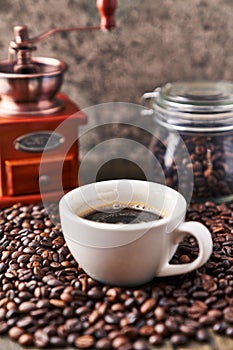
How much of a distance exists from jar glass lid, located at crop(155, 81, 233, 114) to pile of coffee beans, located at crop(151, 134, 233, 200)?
0.05 m

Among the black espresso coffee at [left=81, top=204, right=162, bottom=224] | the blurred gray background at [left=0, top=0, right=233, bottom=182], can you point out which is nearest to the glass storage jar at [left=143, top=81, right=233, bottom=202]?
the blurred gray background at [left=0, top=0, right=233, bottom=182]

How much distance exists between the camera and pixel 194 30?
1.34m

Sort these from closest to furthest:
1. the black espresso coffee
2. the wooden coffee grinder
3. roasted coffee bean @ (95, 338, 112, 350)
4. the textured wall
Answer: roasted coffee bean @ (95, 338, 112, 350) < the black espresso coffee < the wooden coffee grinder < the textured wall

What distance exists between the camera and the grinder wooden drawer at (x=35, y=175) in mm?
1159

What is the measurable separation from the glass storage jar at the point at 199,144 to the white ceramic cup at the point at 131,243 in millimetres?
253

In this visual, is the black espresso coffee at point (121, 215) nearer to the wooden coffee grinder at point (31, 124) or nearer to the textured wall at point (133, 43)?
the wooden coffee grinder at point (31, 124)

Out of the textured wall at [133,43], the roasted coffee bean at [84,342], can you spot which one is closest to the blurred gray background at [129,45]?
the textured wall at [133,43]

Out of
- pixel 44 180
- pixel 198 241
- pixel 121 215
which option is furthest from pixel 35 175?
pixel 198 241

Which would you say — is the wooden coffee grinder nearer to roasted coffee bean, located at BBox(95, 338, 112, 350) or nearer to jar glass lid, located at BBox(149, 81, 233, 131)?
jar glass lid, located at BBox(149, 81, 233, 131)

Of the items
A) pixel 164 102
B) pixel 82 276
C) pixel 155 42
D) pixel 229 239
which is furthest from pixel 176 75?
pixel 82 276

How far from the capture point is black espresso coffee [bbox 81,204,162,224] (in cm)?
89

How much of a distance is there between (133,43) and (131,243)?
644 mm

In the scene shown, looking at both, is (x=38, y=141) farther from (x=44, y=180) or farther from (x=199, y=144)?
(x=199, y=144)

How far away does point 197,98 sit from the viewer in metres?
1.17
